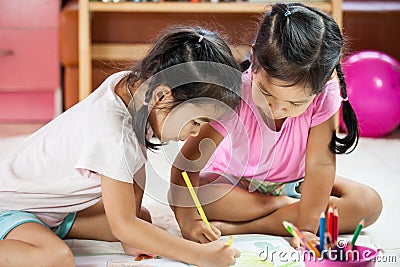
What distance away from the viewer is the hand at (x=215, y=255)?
3.65ft

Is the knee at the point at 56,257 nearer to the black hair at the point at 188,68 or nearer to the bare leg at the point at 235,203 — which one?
the black hair at the point at 188,68

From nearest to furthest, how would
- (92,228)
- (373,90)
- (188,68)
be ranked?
(188,68) < (92,228) < (373,90)

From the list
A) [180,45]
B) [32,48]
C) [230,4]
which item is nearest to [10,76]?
[32,48]

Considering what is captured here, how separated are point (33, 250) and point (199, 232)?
0.28m

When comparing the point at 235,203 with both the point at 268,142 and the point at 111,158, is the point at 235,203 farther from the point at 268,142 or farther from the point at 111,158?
the point at 111,158

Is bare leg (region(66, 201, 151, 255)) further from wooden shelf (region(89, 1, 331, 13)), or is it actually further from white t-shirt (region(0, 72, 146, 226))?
wooden shelf (region(89, 1, 331, 13))

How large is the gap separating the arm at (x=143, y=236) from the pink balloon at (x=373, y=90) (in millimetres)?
1153

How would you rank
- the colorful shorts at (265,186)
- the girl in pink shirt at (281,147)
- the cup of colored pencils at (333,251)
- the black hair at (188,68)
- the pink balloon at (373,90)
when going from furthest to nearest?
the pink balloon at (373,90), the colorful shorts at (265,186), the girl in pink shirt at (281,147), the black hair at (188,68), the cup of colored pencils at (333,251)

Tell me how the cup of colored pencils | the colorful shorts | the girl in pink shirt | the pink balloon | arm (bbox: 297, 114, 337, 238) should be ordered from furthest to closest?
the pink balloon
the colorful shorts
arm (bbox: 297, 114, 337, 238)
the girl in pink shirt
the cup of colored pencils

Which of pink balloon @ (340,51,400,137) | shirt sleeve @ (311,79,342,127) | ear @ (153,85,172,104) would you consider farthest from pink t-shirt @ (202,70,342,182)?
pink balloon @ (340,51,400,137)

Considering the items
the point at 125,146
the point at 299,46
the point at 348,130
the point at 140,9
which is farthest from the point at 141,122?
the point at 140,9

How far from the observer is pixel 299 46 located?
3.85 feet

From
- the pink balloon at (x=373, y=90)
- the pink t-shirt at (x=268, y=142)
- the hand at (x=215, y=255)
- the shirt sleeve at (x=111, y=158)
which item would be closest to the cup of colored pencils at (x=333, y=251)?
the hand at (x=215, y=255)

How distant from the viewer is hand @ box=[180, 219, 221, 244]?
4.04ft
